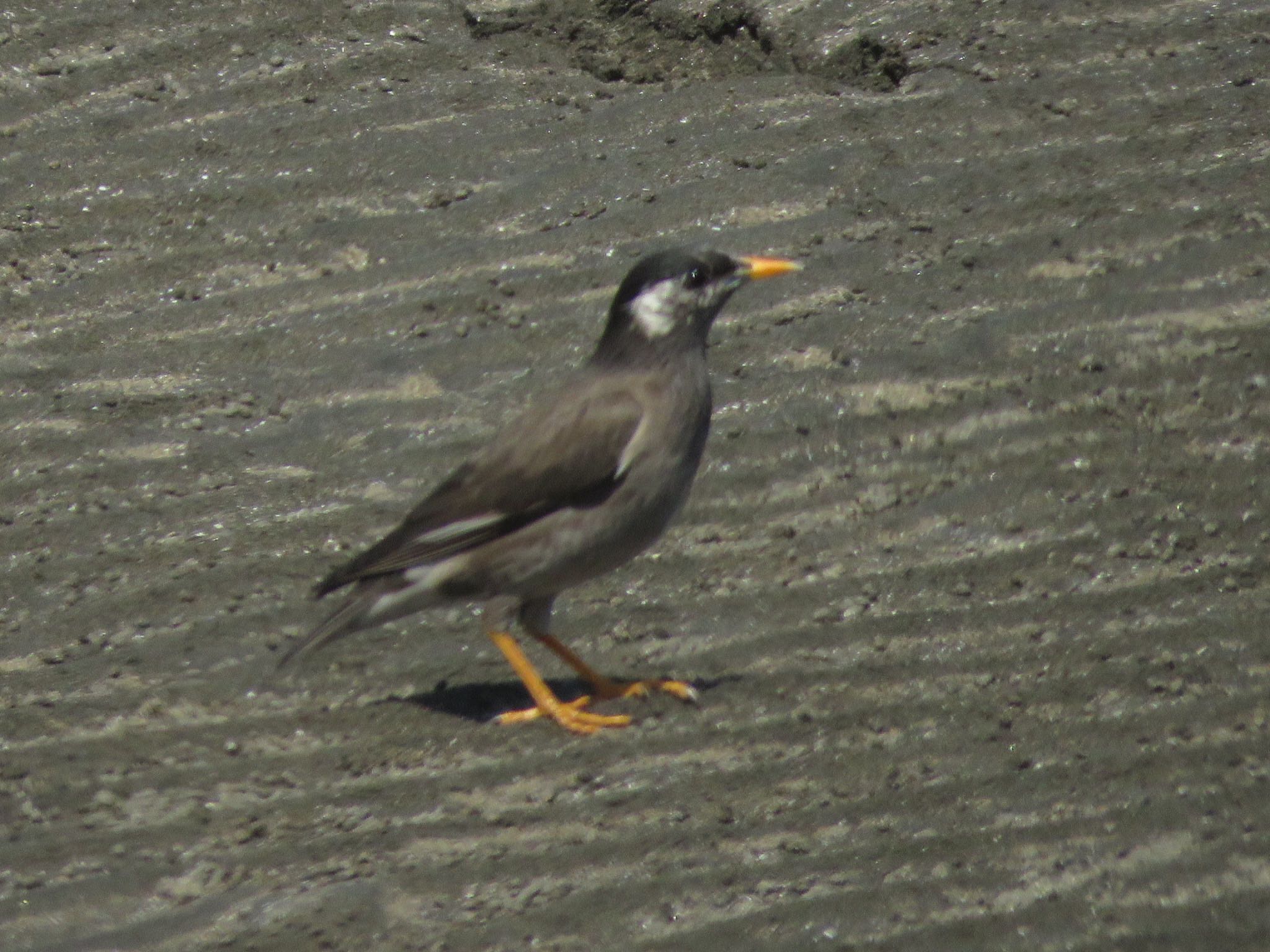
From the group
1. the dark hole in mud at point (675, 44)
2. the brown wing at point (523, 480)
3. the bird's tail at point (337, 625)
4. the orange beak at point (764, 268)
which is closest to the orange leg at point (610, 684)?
the brown wing at point (523, 480)

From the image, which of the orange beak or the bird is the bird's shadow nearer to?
the bird

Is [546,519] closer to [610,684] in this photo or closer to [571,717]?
[610,684]

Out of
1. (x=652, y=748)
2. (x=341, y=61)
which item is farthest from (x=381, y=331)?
(x=652, y=748)

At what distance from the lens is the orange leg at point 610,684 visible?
4.77 m

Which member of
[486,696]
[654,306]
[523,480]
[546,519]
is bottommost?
[486,696]

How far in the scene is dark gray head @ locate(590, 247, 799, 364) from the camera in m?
5.40

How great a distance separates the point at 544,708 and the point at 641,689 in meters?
0.24

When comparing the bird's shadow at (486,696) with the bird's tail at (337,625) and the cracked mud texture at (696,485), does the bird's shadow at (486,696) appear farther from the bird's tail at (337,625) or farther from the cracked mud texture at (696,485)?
the bird's tail at (337,625)

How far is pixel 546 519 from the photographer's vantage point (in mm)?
5133

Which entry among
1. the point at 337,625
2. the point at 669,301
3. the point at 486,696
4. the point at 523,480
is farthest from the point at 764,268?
the point at 337,625

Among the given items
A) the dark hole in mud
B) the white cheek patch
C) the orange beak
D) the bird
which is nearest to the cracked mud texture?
the dark hole in mud

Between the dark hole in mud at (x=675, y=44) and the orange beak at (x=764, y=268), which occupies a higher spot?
the dark hole in mud at (x=675, y=44)

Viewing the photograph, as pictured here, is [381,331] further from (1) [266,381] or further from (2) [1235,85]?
(2) [1235,85]

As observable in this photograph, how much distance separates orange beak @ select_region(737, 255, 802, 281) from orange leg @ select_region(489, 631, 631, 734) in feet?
3.87
